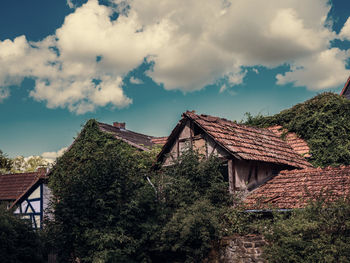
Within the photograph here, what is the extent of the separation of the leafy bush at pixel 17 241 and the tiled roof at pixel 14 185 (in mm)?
10475

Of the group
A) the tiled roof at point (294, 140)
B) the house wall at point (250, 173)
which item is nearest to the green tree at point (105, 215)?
the house wall at point (250, 173)

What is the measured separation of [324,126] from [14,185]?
21.3 m

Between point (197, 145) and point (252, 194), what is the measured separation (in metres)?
3.07

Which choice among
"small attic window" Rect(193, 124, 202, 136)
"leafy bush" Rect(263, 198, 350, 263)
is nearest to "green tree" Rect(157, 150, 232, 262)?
"small attic window" Rect(193, 124, 202, 136)

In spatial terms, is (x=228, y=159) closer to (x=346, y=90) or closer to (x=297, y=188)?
(x=297, y=188)

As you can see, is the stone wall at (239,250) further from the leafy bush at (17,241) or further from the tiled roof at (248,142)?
the leafy bush at (17,241)

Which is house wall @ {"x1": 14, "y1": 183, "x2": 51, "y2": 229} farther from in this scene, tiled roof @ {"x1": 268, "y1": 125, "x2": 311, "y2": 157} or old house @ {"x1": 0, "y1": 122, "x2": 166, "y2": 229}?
tiled roof @ {"x1": 268, "y1": 125, "x2": 311, "y2": 157}

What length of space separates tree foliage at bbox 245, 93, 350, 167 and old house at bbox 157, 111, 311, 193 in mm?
1050

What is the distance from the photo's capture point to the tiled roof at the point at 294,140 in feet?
61.5

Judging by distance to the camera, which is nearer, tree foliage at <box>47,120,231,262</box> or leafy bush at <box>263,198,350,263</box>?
leafy bush at <box>263,198,350,263</box>

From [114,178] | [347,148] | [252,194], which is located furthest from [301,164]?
[114,178]

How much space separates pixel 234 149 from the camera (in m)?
14.5

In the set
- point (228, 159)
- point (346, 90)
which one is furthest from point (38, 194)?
point (346, 90)

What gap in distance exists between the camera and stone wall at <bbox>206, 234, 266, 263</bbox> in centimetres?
1180
